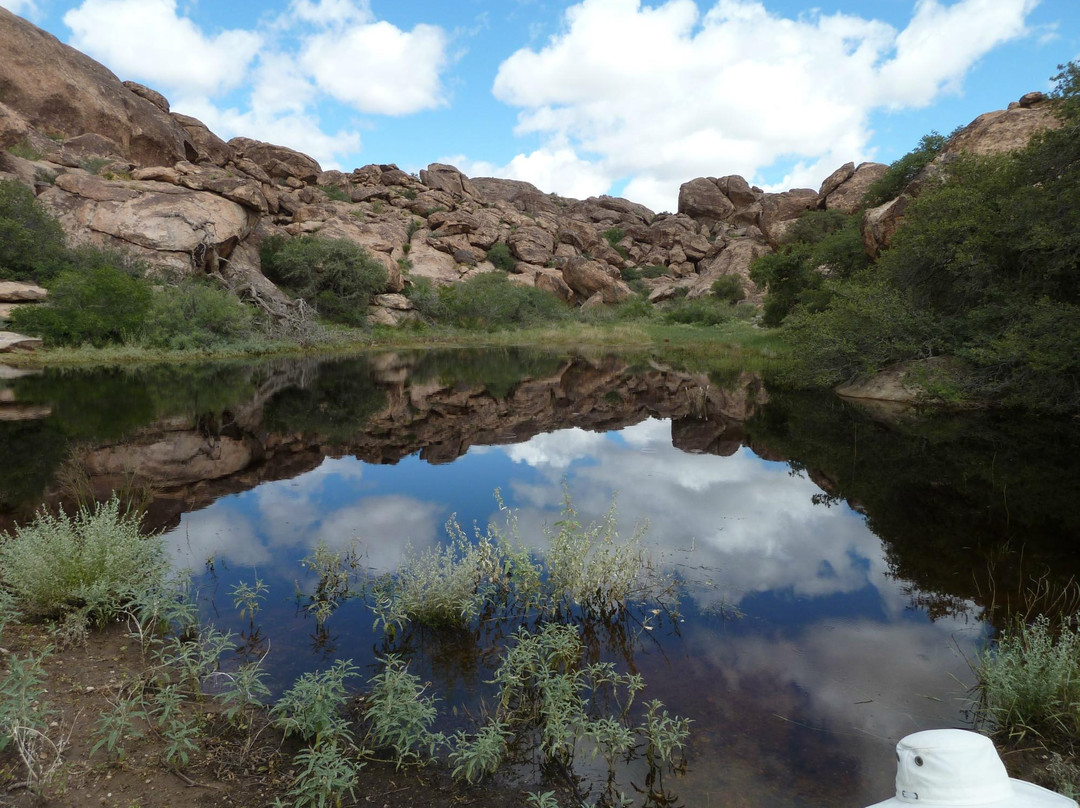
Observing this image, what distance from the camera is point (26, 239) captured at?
Result: 25.9 m

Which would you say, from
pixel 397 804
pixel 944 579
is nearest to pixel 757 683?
pixel 397 804

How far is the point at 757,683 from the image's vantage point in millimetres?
4023

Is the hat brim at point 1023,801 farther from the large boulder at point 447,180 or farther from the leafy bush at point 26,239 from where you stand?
the large boulder at point 447,180

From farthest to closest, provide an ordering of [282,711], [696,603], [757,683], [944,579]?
1. [944,579]
2. [696,603]
3. [757,683]
4. [282,711]

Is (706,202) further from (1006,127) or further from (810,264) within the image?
(1006,127)

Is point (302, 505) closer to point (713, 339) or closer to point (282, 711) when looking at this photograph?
point (282, 711)

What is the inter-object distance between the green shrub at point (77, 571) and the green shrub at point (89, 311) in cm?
2410

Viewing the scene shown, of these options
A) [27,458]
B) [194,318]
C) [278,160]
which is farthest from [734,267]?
[27,458]

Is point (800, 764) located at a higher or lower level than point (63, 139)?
lower

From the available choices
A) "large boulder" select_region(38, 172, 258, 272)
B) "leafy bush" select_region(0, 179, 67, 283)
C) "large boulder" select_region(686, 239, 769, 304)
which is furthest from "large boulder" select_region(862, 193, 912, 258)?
"leafy bush" select_region(0, 179, 67, 283)

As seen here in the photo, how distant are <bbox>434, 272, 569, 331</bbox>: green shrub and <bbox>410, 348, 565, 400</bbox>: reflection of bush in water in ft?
34.2

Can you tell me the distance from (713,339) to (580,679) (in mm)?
34861

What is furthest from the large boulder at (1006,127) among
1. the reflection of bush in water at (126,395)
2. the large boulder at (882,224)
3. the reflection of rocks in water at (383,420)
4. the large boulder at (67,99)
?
the large boulder at (67,99)

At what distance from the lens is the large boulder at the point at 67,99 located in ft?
123
